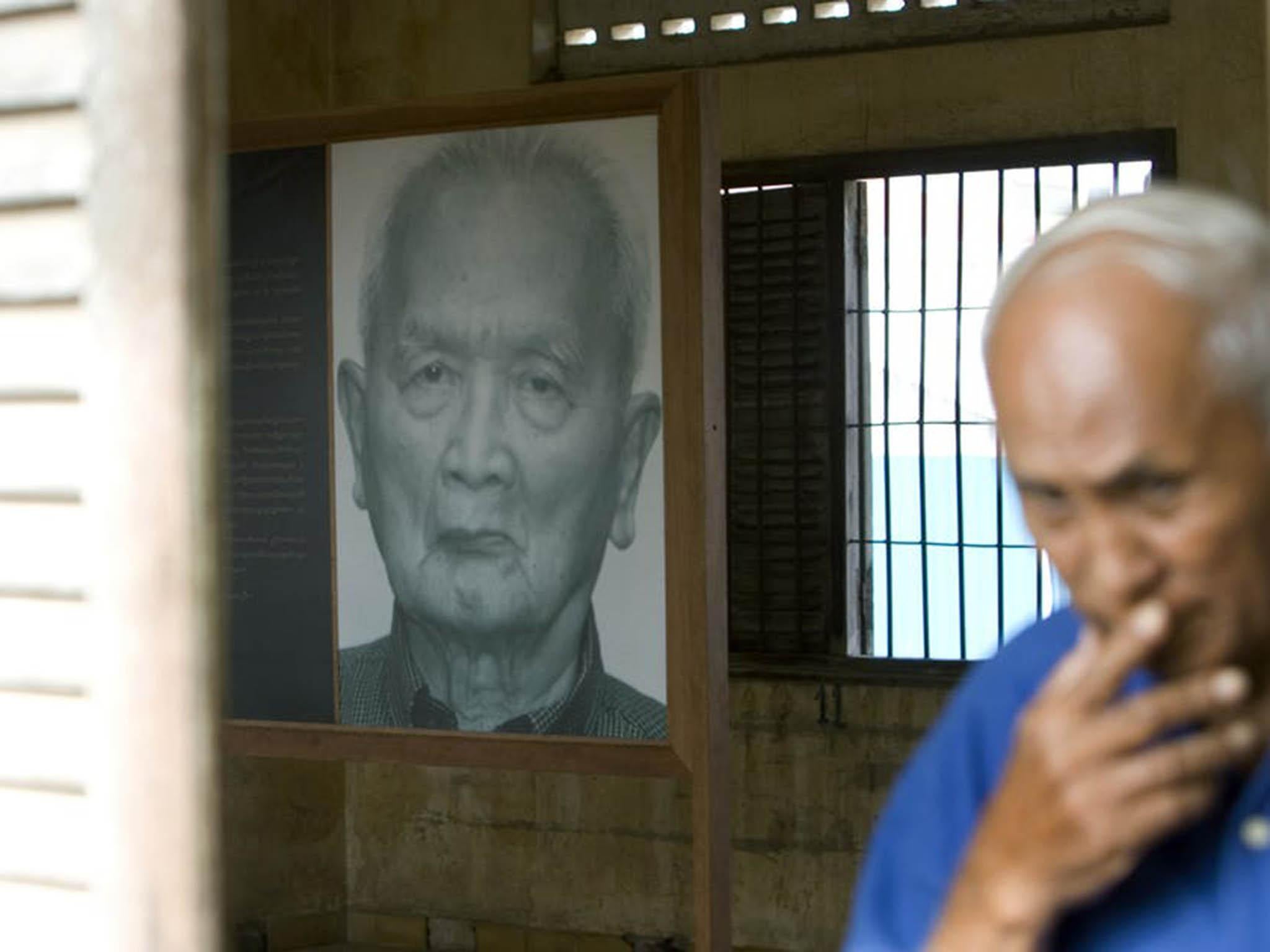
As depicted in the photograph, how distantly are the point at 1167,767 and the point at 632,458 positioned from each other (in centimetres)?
374

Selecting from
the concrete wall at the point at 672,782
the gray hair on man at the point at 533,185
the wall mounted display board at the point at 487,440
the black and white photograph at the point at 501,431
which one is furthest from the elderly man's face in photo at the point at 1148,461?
the concrete wall at the point at 672,782

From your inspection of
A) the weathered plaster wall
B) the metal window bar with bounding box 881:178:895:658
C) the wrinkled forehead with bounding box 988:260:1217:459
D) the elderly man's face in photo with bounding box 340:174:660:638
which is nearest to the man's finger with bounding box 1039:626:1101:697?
the wrinkled forehead with bounding box 988:260:1217:459

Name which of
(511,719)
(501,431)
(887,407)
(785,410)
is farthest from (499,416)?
(887,407)

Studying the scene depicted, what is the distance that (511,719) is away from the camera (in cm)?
507

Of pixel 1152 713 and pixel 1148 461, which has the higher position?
pixel 1148 461

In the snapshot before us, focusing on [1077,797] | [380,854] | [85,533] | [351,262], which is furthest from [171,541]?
[380,854]

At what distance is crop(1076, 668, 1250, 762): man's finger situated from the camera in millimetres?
1207

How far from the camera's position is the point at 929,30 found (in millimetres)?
7395

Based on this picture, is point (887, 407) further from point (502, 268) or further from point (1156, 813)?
point (1156, 813)

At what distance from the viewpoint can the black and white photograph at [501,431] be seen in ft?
16.1

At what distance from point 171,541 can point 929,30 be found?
6.02m

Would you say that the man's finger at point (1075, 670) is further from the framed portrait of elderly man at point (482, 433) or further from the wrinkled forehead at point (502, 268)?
the wrinkled forehead at point (502, 268)

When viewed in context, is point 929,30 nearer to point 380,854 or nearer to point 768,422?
point 768,422

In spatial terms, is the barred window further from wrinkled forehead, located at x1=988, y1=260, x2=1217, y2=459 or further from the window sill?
wrinkled forehead, located at x1=988, y1=260, x2=1217, y2=459
